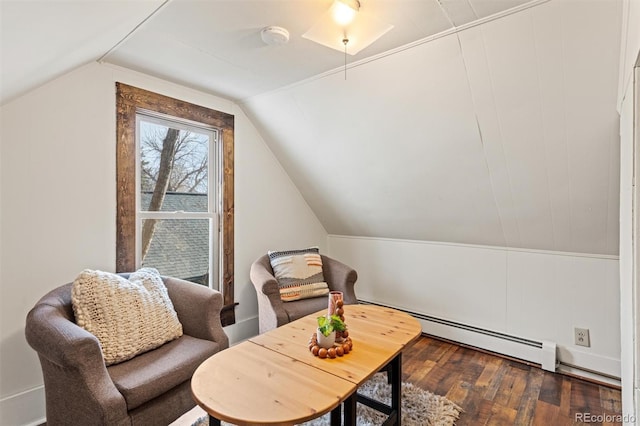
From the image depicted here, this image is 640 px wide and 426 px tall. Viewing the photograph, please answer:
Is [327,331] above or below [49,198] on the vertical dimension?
below

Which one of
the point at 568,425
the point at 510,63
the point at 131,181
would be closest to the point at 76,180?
the point at 131,181

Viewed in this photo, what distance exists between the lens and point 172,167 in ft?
8.89

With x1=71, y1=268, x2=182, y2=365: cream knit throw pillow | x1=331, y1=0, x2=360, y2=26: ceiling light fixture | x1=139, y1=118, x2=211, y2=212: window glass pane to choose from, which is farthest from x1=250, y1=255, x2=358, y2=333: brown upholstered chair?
→ x1=331, y1=0, x2=360, y2=26: ceiling light fixture

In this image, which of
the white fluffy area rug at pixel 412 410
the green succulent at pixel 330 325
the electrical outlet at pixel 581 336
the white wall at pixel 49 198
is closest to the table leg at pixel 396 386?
the white fluffy area rug at pixel 412 410

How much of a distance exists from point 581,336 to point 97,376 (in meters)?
3.18

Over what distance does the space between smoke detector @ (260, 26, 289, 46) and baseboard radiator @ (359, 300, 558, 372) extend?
2.80 metres

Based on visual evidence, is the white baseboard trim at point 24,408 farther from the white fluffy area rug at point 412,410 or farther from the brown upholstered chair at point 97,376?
the white fluffy area rug at point 412,410

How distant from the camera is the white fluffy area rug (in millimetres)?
1874

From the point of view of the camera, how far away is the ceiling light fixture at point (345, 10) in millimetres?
1554

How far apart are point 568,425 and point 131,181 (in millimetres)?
3225

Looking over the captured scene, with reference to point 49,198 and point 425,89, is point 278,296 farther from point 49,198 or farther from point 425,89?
point 425,89

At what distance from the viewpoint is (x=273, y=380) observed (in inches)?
51.4

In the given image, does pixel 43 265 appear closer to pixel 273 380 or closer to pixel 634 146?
pixel 273 380

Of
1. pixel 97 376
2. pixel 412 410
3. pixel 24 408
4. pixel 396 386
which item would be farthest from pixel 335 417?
pixel 24 408
